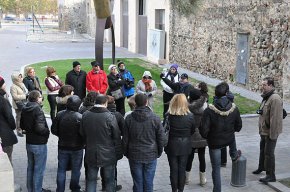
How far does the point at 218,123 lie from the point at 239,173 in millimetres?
1322

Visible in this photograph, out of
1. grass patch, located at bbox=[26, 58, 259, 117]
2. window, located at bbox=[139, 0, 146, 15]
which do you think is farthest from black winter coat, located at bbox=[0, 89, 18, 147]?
window, located at bbox=[139, 0, 146, 15]

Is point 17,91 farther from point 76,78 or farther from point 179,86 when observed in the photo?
point 179,86

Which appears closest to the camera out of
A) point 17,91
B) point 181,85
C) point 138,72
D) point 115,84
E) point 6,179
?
point 6,179

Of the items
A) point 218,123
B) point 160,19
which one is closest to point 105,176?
point 218,123

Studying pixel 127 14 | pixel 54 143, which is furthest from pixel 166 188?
pixel 127 14

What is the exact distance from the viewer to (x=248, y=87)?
1666 centimetres

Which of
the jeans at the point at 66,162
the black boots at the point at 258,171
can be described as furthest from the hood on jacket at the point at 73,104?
the black boots at the point at 258,171

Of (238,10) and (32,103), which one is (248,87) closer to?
(238,10)

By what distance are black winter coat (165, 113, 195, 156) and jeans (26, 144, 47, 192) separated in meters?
2.01

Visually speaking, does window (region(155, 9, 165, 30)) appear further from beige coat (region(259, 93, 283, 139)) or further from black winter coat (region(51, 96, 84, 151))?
black winter coat (region(51, 96, 84, 151))

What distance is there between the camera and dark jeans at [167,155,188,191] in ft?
21.7

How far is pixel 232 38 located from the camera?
58.0 feet

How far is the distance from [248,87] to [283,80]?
92.8 inches

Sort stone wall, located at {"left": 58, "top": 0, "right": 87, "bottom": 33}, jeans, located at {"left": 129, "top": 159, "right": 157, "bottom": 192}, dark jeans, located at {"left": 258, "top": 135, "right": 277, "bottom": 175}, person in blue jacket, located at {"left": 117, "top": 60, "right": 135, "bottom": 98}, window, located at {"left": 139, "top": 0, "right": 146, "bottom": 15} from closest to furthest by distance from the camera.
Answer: jeans, located at {"left": 129, "top": 159, "right": 157, "bottom": 192}, dark jeans, located at {"left": 258, "top": 135, "right": 277, "bottom": 175}, person in blue jacket, located at {"left": 117, "top": 60, "right": 135, "bottom": 98}, window, located at {"left": 139, "top": 0, "right": 146, "bottom": 15}, stone wall, located at {"left": 58, "top": 0, "right": 87, "bottom": 33}
